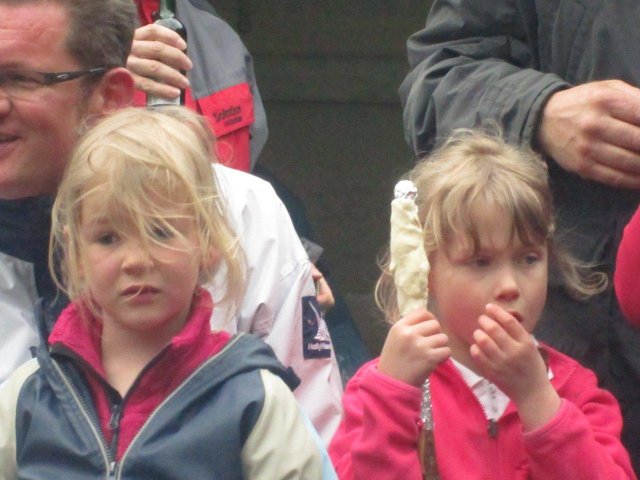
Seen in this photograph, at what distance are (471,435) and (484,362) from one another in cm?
18

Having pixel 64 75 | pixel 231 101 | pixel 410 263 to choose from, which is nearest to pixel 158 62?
pixel 64 75

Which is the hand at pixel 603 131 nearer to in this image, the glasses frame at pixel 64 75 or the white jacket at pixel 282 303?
the white jacket at pixel 282 303

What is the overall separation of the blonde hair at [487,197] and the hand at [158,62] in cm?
72

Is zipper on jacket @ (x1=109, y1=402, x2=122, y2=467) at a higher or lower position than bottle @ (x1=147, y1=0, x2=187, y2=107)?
higher

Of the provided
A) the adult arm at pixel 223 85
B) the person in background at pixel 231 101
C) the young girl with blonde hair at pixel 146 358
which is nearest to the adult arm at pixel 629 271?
the young girl with blonde hair at pixel 146 358

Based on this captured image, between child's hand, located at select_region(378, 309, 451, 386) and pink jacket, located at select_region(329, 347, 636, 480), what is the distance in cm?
2

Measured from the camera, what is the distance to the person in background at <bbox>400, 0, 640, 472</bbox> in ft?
8.57

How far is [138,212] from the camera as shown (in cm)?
236

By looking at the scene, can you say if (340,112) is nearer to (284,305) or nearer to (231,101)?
(231,101)

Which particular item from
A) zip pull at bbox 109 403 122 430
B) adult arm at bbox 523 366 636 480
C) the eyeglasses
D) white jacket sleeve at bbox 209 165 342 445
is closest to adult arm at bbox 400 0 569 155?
white jacket sleeve at bbox 209 165 342 445

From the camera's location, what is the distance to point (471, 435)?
2.56 meters

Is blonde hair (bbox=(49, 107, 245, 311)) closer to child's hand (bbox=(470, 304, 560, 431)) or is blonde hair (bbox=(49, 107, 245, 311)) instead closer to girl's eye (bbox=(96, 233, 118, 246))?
girl's eye (bbox=(96, 233, 118, 246))

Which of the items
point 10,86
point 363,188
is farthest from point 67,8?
point 363,188

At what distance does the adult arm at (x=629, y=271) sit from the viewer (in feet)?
8.19
